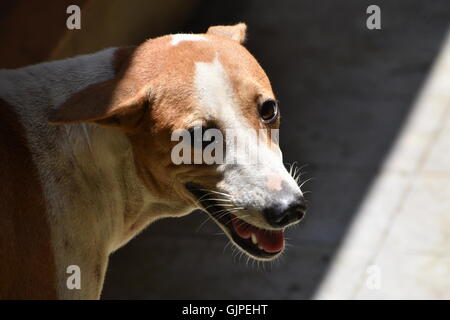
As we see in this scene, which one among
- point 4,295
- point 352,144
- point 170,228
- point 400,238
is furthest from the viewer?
point 352,144

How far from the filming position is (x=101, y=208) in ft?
11.5

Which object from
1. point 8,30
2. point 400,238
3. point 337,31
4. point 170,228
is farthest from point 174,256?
point 337,31

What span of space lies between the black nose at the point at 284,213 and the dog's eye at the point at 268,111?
1.29 feet

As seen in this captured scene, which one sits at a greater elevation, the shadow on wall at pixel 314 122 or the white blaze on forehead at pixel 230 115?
the white blaze on forehead at pixel 230 115

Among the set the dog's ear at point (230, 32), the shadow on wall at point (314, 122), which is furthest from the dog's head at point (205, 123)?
the shadow on wall at point (314, 122)

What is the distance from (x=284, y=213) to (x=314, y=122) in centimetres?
326

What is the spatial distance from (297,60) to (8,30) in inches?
104

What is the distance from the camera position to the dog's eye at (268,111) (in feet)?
11.0

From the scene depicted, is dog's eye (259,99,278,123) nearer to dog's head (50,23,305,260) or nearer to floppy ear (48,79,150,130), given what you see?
dog's head (50,23,305,260)

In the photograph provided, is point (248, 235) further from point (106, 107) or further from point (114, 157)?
point (106, 107)

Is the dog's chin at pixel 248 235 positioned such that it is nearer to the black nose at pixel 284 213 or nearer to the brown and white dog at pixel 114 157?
the brown and white dog at pixel 114 157

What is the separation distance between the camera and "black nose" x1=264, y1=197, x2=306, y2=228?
10.4ft

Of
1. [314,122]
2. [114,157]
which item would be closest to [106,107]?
[114,157]

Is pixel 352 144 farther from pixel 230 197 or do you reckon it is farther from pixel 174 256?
pixel 230 197
